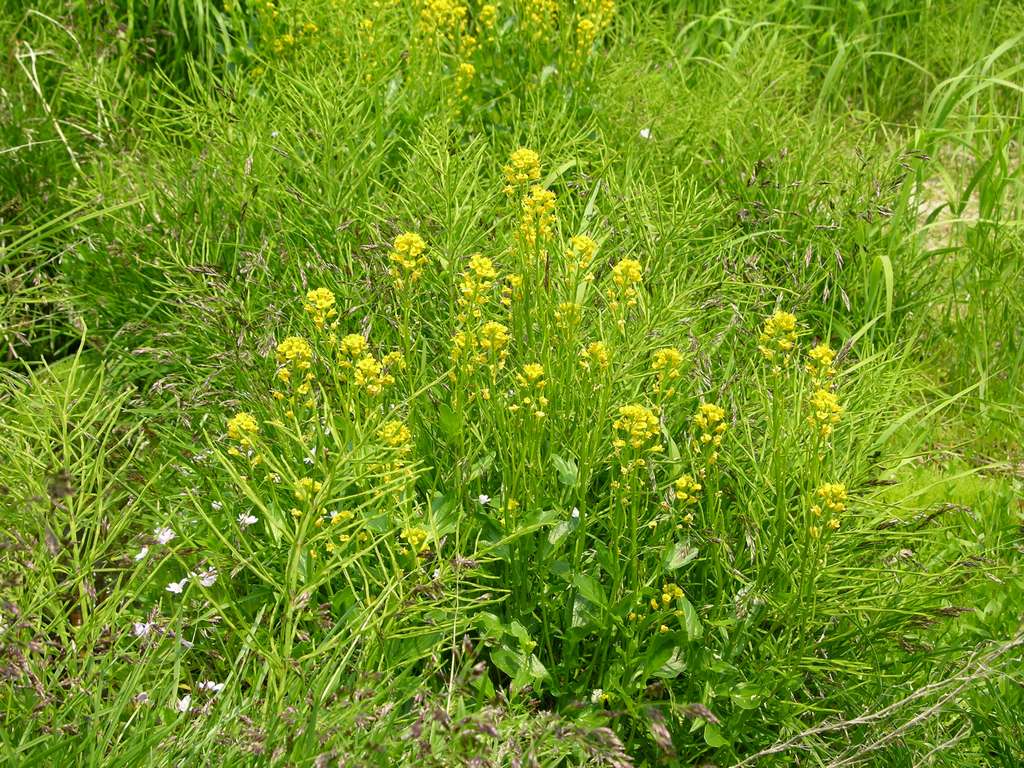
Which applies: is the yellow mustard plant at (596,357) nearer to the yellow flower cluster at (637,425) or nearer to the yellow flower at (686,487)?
the yellow flower cluster at (637,425)

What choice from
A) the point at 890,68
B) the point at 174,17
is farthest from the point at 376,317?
the point at 890,68

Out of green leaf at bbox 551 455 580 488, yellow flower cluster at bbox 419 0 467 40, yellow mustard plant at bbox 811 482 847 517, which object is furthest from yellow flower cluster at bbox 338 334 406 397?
yellow flower cluster at bbox 419 0 467 40

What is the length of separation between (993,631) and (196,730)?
5.55 feet

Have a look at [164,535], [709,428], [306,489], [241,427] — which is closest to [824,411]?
[709,428]

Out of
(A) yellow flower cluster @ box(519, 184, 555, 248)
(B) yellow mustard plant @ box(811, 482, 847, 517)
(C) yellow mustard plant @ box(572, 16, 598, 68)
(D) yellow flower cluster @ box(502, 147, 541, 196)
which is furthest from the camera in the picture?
(C) yellow mustard plant @ box(572, 16, 598, 68)

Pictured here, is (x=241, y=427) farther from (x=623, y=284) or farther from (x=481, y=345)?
(x=623, y=284)

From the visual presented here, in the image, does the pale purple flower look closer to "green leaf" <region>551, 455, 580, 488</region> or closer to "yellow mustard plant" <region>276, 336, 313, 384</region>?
"yellow mustard plant" <region>276, 336, 313, 384</region>

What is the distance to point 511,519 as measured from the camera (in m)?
2.36

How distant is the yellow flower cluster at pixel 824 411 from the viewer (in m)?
2.19

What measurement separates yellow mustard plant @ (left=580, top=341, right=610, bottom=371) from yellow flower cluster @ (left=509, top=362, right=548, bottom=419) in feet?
0.30

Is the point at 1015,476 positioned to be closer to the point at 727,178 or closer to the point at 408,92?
the point at 727,178

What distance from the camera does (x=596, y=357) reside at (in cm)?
235

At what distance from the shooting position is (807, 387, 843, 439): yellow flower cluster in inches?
86.1

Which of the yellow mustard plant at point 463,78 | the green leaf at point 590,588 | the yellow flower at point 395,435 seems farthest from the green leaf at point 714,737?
the yellow mustard plant at point 463,78
